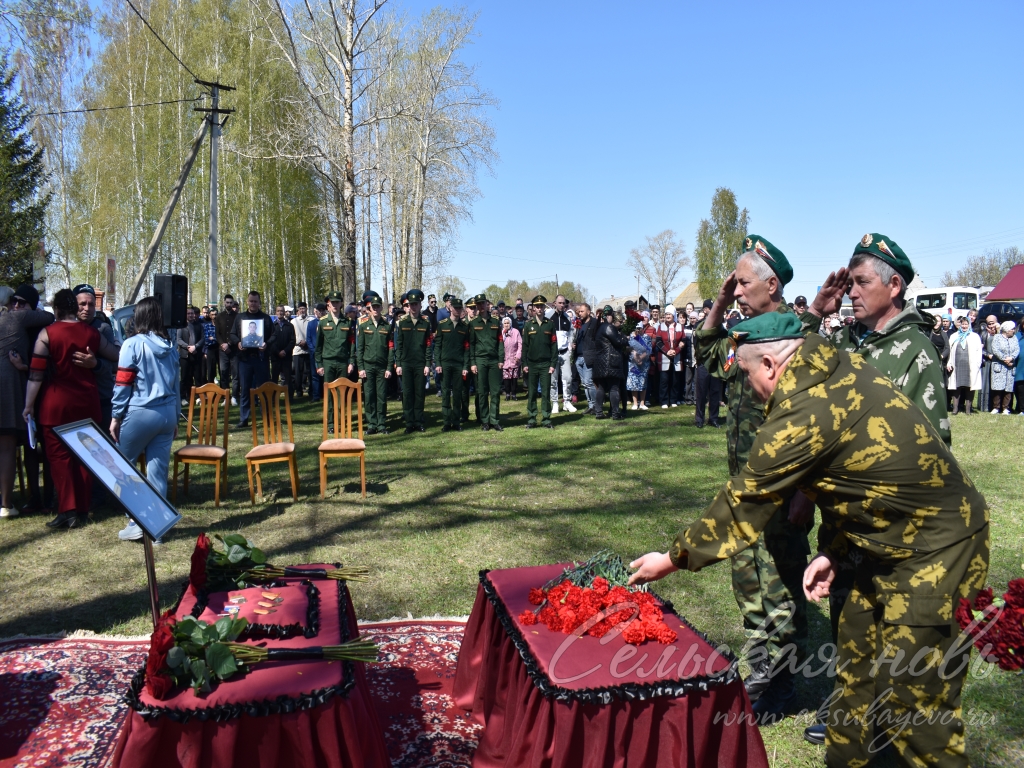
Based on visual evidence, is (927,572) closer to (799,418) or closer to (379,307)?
(799,418)

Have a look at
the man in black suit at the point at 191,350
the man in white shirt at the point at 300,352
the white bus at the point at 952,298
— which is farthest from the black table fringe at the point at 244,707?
the white bus at the point at 952,298

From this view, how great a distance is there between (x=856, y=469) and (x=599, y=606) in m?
1.22

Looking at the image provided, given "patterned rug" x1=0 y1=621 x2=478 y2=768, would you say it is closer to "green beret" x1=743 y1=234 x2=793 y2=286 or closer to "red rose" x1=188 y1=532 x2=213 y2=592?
"red rose" x1=188 y1=532 x2=213 y2=592

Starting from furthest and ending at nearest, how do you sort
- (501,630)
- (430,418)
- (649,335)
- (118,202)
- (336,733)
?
(118,202) < (649,335) < (430,418) < (501,630) < (336,733)

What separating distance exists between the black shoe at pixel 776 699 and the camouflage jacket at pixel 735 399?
105 cm

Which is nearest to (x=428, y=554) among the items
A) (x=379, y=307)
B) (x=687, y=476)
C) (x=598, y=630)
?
(x=598, y=630)

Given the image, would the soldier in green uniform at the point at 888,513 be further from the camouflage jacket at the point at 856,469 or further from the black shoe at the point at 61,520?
the black shoe at the point at 61,520

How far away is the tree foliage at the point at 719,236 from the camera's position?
221 feet

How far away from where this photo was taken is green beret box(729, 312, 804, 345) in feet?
7.83

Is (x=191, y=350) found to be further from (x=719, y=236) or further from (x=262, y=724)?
(x=719, y=236)

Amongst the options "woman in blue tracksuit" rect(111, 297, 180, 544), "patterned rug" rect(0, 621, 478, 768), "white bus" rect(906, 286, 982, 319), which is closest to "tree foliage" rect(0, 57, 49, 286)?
"woman in blue tracksuit" rect(111, 297, 180, 544)

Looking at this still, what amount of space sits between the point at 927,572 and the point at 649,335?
13092 millimetres

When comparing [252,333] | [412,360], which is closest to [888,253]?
[412,360]

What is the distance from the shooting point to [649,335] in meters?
15.1
